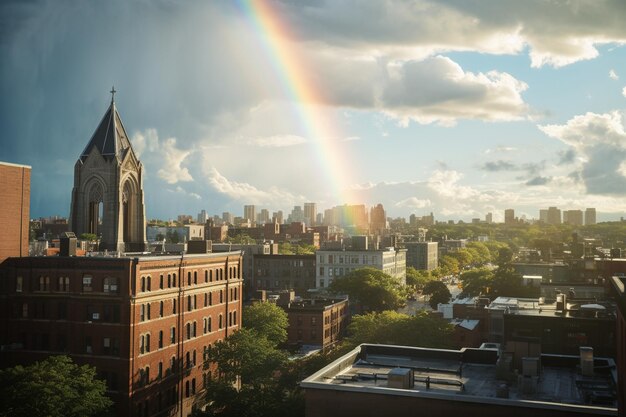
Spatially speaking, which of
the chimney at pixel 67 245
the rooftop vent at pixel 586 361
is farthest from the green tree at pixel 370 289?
the rooftop vent at pixel 586 361

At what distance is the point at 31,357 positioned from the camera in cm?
5756

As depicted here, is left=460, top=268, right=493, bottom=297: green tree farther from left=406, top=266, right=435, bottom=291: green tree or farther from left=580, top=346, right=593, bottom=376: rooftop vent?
left=580, top=346, right=593, bottom=376: rooftop vent

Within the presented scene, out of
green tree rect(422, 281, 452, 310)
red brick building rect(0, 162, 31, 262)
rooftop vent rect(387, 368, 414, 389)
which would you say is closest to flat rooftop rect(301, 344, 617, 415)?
rooftop vent rect(387, 368, 414, 389)

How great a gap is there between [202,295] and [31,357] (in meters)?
16.7

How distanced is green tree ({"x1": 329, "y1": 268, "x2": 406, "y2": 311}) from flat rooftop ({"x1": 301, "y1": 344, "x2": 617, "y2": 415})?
69.3m

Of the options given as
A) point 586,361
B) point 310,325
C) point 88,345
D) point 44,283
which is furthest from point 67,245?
point 586,361

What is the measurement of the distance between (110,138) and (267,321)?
2931cm

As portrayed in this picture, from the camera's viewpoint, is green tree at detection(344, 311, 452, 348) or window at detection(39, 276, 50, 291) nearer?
window at detection(39, 276, 50, 291)

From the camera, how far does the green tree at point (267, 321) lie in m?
80.0

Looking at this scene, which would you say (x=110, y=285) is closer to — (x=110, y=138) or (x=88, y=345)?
(x=88, y=345)

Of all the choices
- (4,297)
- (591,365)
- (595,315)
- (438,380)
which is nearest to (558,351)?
(595,315)

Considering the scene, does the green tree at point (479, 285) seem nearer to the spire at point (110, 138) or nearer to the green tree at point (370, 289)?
the green tree at point (370, 289)

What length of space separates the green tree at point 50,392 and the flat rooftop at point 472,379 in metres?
19.9

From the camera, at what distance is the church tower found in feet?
261
